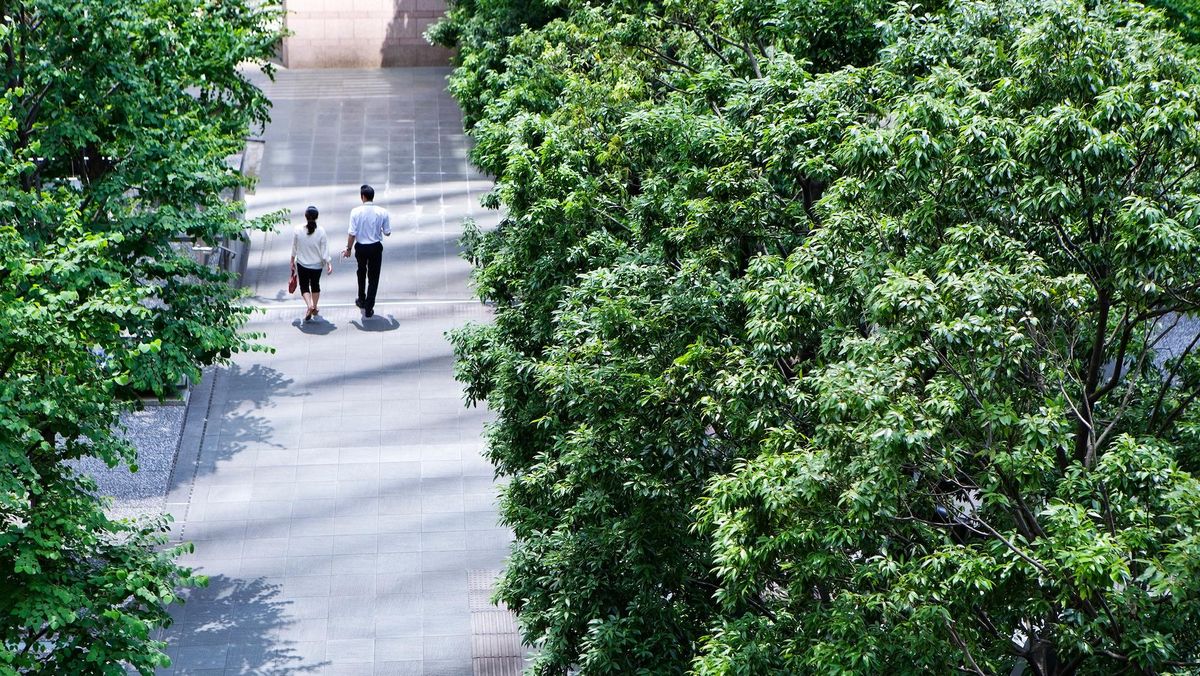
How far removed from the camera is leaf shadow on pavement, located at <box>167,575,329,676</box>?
12.2 meters

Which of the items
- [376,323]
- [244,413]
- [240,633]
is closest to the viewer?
[240,633]

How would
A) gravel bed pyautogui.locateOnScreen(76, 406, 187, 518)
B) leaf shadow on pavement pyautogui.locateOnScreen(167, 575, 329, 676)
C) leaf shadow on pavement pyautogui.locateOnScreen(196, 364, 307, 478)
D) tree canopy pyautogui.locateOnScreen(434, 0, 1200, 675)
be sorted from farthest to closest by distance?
leaf shadow on pavement pyautogui.locateOnScreen(196, 364, 307, 478) → gravel bed pyautogui.locateOnScreen(76, 406, 187, 518) → leaf shadow on pavement pyautogui.locateOnScreen(167, 575, 329, 676) → tree canopy pyautogui.locateOnScreen(434, 0, 1200, 675)

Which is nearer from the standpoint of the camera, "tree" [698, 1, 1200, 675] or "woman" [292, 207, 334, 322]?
"tree" [698, 1, 1200, 675]

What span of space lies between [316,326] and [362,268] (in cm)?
113

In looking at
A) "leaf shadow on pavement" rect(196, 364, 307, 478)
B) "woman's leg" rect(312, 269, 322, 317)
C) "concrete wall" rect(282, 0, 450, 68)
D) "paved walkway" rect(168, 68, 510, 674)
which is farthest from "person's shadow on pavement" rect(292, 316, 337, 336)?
"concrete wall" rect(282, 0, 450, 68)

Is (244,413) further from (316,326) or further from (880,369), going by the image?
(880,369)

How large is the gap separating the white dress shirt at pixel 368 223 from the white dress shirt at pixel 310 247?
0.50 m

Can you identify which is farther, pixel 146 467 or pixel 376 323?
pixel 376 323

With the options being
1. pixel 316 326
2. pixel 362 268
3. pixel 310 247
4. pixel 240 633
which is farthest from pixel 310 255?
pixel 240 633

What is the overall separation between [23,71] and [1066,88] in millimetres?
8261

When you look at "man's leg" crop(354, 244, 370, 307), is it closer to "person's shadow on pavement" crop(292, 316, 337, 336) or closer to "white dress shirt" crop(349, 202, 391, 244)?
"white dress shirt" crop(349, 202, 391, 244)

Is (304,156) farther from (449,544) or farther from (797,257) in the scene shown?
Result: (797,257)

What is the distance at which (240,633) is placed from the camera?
1265 cm

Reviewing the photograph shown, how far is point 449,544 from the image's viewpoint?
14.2 metres
